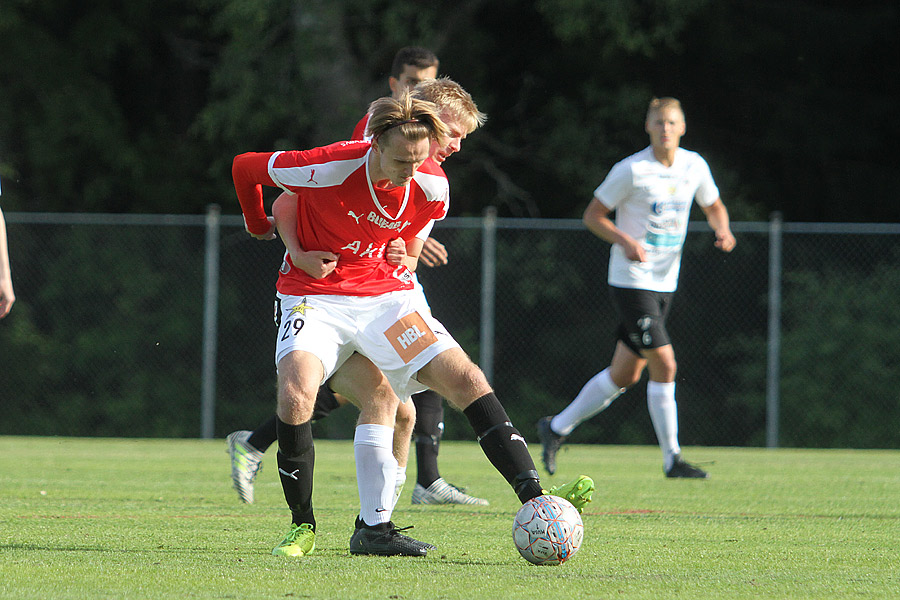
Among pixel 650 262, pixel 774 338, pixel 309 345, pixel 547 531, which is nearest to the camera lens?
pixel 547 531

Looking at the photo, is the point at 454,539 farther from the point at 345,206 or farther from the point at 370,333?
the point at 345,206

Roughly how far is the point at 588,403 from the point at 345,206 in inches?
156

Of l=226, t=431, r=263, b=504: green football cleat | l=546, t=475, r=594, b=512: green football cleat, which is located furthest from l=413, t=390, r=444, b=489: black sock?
l=546, t=475, r=594, b=512: green football cleat

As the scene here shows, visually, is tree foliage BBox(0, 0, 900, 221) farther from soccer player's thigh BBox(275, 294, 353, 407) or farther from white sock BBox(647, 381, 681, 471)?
soccer player's thigh BBox(275, 294, 353, 407)

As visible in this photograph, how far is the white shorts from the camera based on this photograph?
4285 millimetres

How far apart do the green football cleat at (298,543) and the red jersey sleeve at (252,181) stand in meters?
1.18

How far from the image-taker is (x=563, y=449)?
37.1 ft

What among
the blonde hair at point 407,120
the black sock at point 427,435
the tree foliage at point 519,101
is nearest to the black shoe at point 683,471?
the black sock at point 427,435

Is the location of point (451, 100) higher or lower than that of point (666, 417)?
higher

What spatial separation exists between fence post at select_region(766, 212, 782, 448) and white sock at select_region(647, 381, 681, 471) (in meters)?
4.28

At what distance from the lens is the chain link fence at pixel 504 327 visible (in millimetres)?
12492

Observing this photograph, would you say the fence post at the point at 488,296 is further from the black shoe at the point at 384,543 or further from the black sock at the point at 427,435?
the black shoe at the point at 384,543

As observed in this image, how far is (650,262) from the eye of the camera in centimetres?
795

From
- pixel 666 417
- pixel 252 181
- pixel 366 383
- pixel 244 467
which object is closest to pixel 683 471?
pixel 666 417
